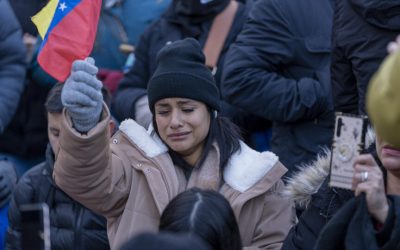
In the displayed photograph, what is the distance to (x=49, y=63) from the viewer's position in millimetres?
4090

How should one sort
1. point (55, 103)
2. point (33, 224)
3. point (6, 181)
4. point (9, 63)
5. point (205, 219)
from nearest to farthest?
point (33, 224) < point (205, 219) < point (55, 103) < point (6, 181) < point (9, 63)

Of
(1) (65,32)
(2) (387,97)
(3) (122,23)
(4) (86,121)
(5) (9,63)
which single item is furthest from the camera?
(3) (122,23)

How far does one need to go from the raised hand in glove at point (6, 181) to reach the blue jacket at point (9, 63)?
24.5 inches

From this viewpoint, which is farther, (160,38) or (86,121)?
(160,38)

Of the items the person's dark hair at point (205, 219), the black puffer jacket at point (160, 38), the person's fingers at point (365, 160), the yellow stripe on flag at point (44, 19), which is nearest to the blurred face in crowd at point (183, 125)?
the yellow stripe on flag at point (44, 19)

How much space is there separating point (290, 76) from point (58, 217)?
4.44 ft

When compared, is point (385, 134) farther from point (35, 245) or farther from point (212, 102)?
point (212, 102)

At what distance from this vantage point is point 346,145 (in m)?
3.38

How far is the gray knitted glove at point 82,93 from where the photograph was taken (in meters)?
3.78

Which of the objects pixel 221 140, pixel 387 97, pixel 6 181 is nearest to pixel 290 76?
pixel 221 140

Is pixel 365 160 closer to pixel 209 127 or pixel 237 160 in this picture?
pixel 237 160

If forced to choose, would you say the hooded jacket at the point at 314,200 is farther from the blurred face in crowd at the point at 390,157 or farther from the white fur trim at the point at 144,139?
the white fur trim at the point at 144,139

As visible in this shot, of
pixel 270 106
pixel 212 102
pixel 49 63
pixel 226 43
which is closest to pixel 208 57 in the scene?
pixel 226 43

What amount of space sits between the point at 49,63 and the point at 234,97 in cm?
142
